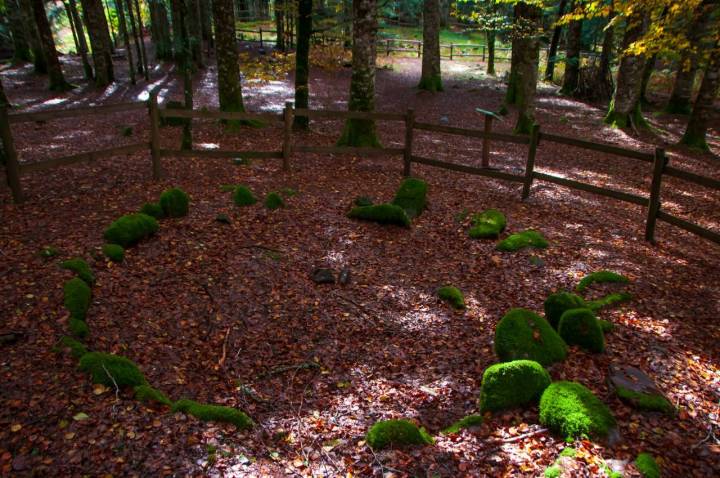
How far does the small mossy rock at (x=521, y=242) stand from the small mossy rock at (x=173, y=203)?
503 cm

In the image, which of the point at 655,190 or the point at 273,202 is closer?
the point at 655,190

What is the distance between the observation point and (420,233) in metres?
8.26

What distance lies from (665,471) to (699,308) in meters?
3.15

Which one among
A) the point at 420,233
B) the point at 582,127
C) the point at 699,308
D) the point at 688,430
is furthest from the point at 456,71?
the point at 688,430

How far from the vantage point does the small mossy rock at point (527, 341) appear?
4895 millimetres

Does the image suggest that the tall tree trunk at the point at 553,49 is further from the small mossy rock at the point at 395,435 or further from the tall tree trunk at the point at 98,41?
the small mossy rock at the point at 395,435

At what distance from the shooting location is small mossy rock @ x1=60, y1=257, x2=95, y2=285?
5862 mm

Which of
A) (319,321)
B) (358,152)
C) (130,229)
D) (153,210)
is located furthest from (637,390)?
(358,152)

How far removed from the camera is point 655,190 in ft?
25.2

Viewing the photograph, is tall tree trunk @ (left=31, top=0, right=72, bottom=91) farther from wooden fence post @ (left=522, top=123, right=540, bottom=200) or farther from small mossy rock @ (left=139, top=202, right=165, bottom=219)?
wooden fence post @ (left=522, top=123, right=540, bottom=200)

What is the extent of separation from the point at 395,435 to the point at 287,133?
23.9 ft

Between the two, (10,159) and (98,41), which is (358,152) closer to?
(10,159)

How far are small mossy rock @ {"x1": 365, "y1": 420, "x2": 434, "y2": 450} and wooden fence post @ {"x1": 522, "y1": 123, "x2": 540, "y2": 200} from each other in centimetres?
661

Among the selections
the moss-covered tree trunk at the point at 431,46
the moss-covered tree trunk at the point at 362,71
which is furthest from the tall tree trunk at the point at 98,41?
the moss-covered tree trunk at the point at 431,46
